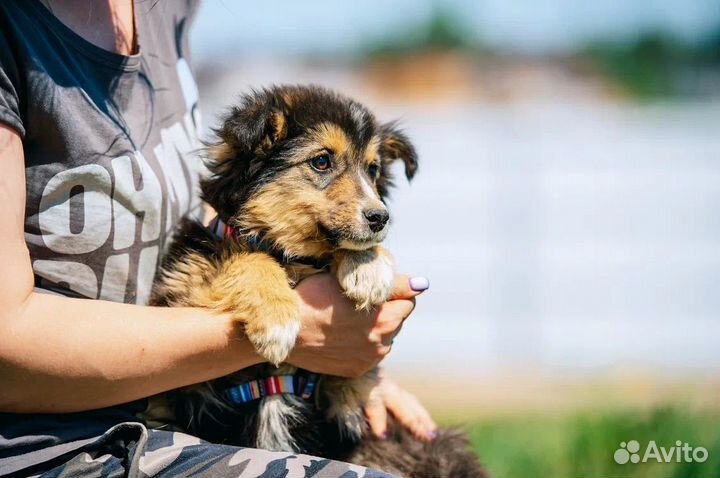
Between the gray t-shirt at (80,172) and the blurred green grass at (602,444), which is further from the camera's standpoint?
the blurred green grass at (602,444)

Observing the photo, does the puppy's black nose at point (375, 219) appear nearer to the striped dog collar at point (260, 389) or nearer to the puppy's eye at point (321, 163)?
the puppy's eye at point (321, 163)

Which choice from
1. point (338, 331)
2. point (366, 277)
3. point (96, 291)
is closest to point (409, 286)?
point (366, 277)

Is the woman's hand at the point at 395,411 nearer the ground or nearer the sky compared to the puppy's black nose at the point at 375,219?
nearer the ground

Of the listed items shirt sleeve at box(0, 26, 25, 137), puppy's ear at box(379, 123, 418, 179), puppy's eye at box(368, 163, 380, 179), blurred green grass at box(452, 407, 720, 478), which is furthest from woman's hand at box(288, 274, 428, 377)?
blurred green grass at box(452, 407, 720, 478)

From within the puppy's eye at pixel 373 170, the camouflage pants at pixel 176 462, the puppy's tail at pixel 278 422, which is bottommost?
the camouflage pants at pixel 176 462

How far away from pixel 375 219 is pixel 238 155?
53cm

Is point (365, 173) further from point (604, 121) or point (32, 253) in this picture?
point (604, 121)

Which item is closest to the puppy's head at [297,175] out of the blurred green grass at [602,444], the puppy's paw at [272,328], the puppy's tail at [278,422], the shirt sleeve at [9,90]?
the puppy's paw at [272,328]

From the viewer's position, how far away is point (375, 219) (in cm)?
282

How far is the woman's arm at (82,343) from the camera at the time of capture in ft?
6.80

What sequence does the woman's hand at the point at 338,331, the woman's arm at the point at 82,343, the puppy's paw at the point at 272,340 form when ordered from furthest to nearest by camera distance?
the woman's hand at the point at 338,331 < the puppy's paw at the point at 272,340 < the woman's arm at the point at 82,343

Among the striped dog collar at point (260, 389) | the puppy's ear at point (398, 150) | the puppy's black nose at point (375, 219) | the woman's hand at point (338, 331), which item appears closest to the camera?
the woman's hand at point (338, 331)

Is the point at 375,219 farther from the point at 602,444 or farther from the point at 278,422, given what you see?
the point at 602,444

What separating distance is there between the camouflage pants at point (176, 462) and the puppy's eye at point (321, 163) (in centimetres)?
110
